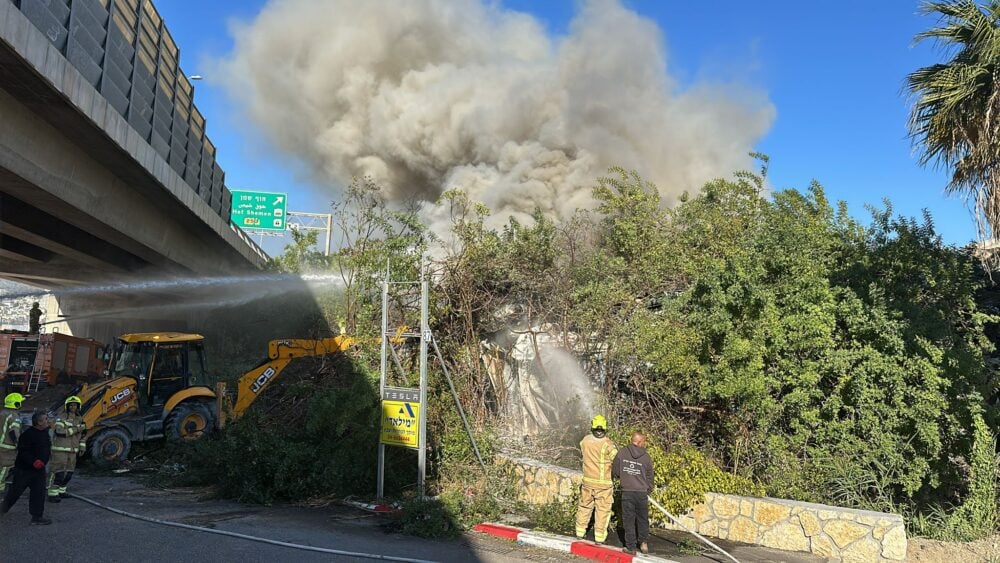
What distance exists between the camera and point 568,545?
621cm

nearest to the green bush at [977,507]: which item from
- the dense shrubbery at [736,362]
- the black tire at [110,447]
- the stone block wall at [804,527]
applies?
the dense shrubbery at [736,362]

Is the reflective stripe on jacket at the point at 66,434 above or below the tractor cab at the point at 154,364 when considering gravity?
below

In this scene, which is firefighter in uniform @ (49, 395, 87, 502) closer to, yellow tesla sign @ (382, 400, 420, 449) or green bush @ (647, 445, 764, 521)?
yellow tesla sign @ (382, 400, 420, 449)

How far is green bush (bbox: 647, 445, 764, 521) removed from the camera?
6.72m

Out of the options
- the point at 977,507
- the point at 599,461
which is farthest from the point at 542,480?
the point at 977,507

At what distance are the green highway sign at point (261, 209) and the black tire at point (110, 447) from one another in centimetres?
1777

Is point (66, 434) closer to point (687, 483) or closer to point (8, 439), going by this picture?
point (8, 439)

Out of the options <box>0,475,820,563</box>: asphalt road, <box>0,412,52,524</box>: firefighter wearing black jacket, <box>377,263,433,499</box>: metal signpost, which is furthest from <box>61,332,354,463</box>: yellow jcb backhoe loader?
<box>0,412,52,524</box>: firefighter wearing black jacket

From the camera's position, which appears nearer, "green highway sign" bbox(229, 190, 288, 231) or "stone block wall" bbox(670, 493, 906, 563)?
"stone block wall" bbox(670, 493, 906, 563)

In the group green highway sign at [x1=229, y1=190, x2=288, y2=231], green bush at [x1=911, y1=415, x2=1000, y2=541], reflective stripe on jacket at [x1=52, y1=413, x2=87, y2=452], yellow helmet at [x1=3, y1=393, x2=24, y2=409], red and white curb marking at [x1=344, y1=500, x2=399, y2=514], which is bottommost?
red and white curb marking at [x1=344, y1=500, x2=399, y2=514]

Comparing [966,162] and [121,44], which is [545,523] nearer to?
[966,162]

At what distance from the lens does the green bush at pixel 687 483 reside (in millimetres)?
6719

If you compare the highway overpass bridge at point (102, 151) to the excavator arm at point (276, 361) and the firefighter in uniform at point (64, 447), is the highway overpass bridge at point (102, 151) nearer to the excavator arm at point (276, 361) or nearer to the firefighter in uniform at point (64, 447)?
the firefighter in uniform at point (64, 447)

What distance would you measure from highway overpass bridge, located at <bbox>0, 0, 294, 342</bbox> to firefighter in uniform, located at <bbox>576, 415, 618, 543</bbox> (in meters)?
7.10
